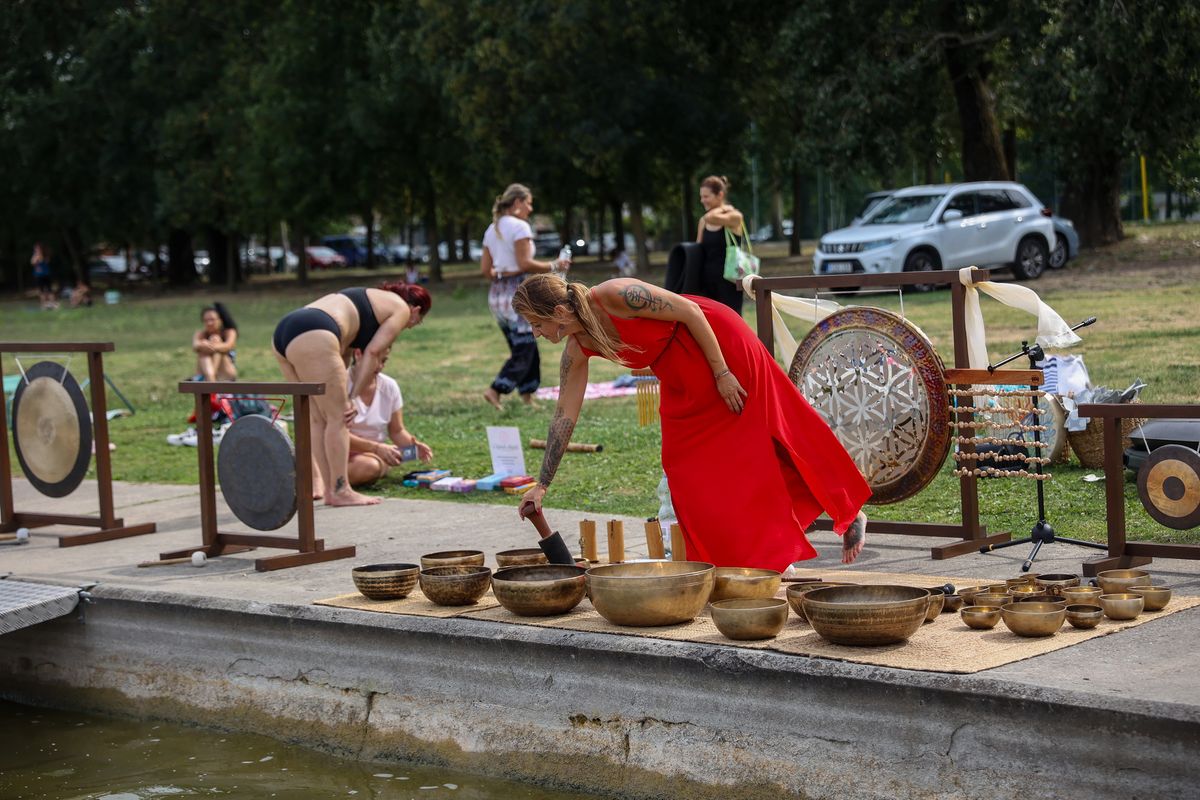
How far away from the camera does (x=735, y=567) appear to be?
19.7 ft

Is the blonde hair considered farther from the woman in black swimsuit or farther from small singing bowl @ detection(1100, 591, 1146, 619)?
the woman in black swimsuit

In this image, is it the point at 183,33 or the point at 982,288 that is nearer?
the point at 982,288

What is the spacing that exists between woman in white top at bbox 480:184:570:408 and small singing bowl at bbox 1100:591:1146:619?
7249 millimetres

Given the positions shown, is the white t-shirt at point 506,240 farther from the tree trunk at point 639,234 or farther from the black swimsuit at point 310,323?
the tree trunk at point 639,234

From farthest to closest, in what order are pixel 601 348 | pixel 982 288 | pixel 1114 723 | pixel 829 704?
pixel 982 288
pixel 601 348
pixel 829 704
pixel 1114 723

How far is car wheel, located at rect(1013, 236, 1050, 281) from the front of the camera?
23656 mm

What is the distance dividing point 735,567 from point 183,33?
37.8 meters

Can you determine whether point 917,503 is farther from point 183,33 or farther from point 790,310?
point 183,33

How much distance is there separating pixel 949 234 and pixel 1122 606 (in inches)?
719

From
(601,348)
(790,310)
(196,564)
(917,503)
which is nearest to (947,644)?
(601,348)

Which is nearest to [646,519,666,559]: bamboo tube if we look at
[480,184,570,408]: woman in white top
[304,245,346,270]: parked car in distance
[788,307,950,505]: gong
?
[788,307,950,505]: gong

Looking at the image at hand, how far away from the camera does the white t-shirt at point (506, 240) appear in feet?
40.5

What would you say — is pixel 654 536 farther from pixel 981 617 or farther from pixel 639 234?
pixel 639 234

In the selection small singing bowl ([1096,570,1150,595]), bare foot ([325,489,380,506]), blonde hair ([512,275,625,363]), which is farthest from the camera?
bare foot ([325,489,380,506])
